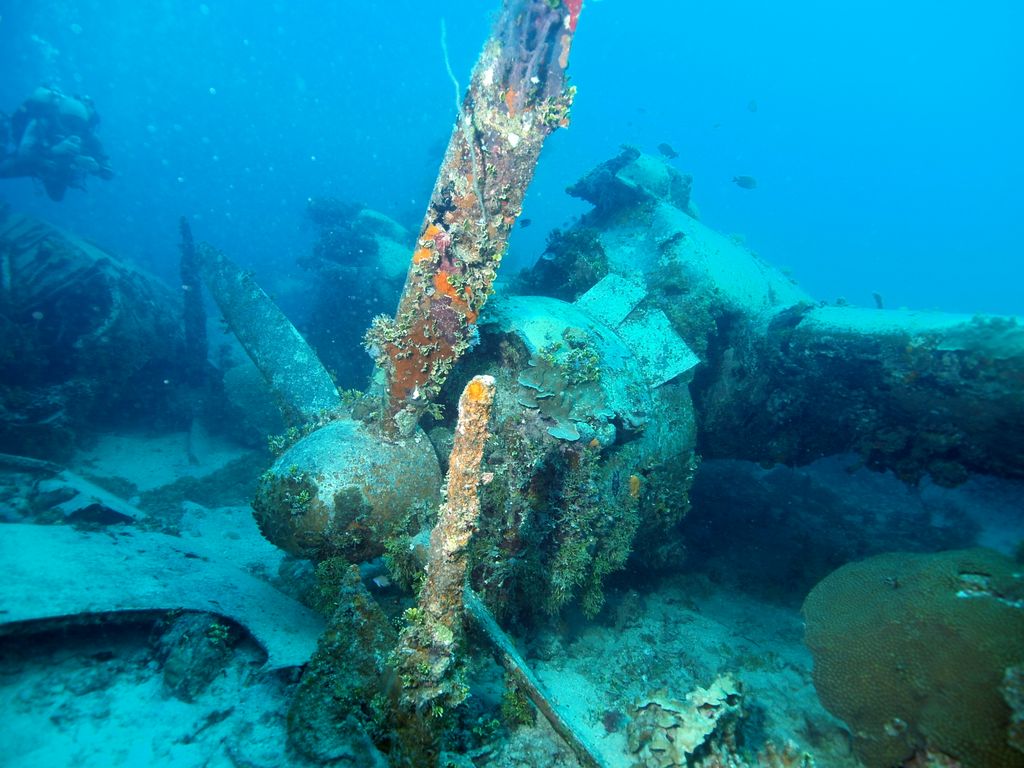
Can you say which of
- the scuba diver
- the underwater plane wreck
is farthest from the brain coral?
the scuba diver

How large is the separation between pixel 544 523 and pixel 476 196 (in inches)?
118

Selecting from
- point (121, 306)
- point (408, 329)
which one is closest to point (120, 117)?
point (121, 306)

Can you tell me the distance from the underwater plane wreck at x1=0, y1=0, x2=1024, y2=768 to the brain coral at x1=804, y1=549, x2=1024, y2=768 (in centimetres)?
2

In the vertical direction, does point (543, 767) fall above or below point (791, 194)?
below

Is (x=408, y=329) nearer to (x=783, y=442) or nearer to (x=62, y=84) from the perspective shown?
(x=783, y=442)

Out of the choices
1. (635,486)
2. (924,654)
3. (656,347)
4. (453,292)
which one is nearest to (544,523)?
(635,486)

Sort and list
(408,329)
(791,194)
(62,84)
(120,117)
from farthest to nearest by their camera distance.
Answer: (791,194), (120,117), (62,84), (408,329)

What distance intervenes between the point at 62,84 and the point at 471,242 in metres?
106

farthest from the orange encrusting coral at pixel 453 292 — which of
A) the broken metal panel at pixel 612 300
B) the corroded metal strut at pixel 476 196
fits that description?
the broken metal panel at pixel 612 300

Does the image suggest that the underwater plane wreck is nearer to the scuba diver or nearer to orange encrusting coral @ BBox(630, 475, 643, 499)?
orange encrusting coral @ BBox(630, 475, 643, 499)

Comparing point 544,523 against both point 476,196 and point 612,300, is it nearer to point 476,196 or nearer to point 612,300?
point 476,196

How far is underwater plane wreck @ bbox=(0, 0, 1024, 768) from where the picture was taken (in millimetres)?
3164

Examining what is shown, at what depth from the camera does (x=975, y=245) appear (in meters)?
78.9

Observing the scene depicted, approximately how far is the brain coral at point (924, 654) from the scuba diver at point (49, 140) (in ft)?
67.6
